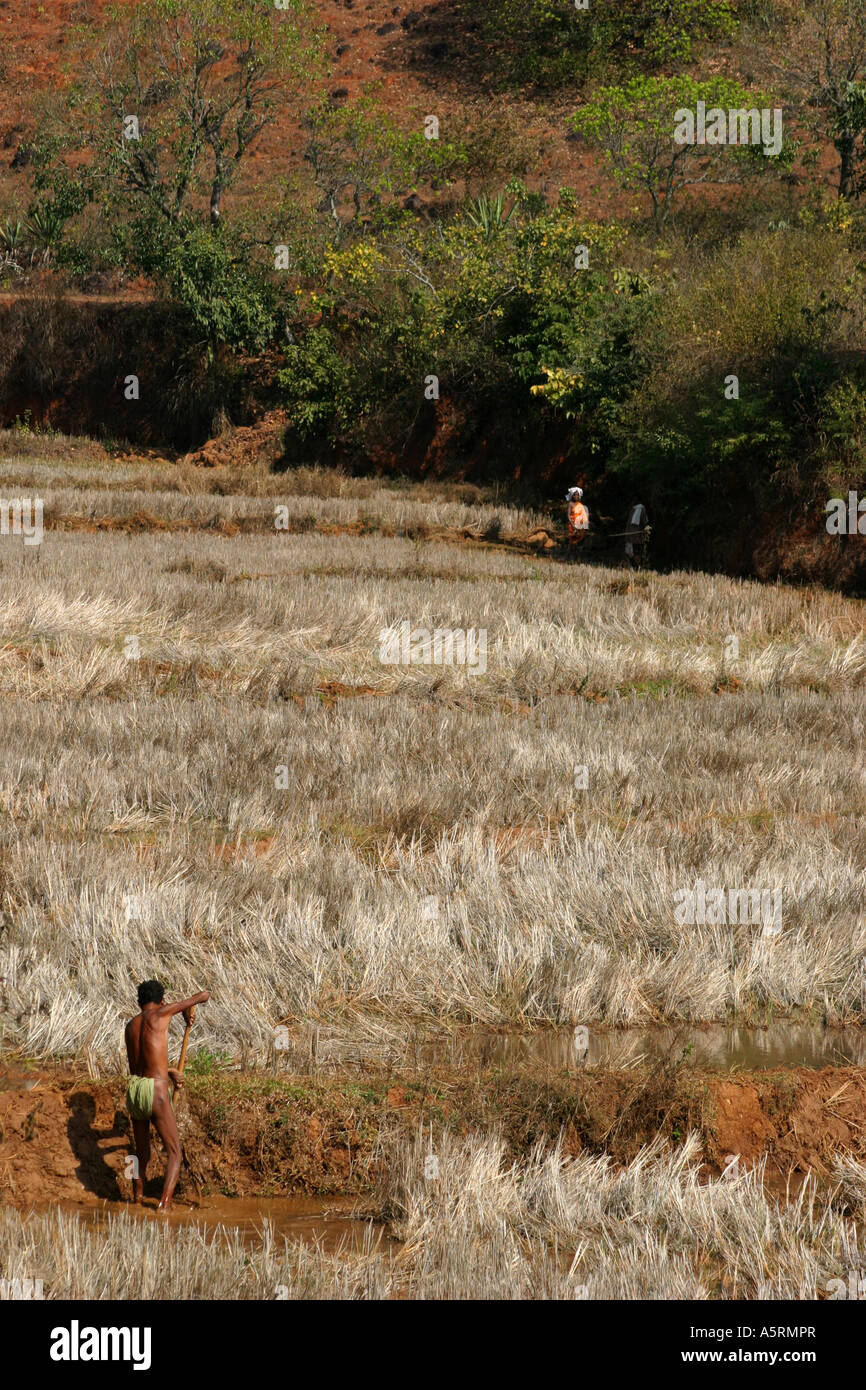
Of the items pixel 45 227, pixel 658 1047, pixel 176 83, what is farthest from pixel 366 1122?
pixel 45 227

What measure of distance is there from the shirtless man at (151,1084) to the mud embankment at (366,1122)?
18 cm

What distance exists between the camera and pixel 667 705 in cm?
1284

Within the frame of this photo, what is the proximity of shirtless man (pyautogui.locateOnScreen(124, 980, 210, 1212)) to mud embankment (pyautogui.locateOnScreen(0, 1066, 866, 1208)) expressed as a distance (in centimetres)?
18

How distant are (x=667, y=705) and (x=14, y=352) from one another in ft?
95.4

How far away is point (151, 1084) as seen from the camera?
5.06 metres

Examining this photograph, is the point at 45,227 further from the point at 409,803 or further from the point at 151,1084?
the point at 151,1084

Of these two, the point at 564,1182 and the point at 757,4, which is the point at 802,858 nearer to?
the point at 564,1182

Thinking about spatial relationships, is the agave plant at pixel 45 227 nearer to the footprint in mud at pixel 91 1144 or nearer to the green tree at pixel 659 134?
the green tree at pixel 659 134

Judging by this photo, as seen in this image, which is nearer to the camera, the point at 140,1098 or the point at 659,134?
the point at 140,1098

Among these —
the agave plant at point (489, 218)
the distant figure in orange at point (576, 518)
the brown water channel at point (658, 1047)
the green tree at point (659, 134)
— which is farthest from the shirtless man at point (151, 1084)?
the green tree at point (659, 134)

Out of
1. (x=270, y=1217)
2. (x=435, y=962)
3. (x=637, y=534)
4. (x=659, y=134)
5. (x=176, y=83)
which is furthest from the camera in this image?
(x=659, y=134)

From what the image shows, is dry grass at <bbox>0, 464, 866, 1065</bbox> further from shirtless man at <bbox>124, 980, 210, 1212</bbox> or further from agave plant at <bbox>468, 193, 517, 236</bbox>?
agave plant at <bbox>468, 193, 517, 236</bbox>

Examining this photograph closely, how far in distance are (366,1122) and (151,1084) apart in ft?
3.07

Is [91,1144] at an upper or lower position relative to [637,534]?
lower
